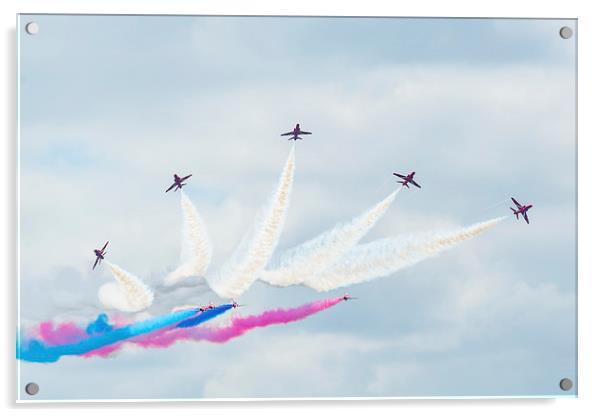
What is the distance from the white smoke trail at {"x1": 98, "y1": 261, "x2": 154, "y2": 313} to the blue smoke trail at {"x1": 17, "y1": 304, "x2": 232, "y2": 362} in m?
0.16

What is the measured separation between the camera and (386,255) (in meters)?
11.6

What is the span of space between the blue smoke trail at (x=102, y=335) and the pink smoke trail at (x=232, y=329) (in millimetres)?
81

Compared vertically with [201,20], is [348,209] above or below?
below

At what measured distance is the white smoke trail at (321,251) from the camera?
11492mm

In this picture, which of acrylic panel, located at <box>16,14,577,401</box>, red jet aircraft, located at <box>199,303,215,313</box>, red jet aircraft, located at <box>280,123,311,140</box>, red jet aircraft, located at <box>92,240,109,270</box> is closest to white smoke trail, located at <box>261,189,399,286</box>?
acrylic panel, located at <box>16,14,577,401</box>

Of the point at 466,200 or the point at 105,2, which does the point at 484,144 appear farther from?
the point at 105,2

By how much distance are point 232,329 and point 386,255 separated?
1.74m

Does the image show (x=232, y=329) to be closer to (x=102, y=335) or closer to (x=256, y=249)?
(x=256, y=249)

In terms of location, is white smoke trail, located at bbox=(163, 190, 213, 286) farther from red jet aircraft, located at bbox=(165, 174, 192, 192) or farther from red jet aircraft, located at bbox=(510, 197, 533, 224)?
red jet aircraft, located at bbox=(510, 197, 533, 224)

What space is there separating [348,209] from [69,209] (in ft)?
9.22

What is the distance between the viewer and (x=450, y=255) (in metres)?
11.5

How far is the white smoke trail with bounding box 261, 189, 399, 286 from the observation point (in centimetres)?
1149

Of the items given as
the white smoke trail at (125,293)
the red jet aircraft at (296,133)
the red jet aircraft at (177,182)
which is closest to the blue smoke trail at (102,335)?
the white smoke trail at (125,293)
